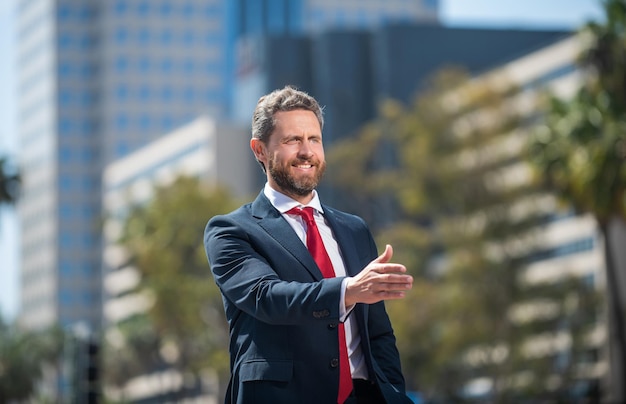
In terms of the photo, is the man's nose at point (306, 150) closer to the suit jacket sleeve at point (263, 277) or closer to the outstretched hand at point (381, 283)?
the suit jacket sleeve at point (263, 277)

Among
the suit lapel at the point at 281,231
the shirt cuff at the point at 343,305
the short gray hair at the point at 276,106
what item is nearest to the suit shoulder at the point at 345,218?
the suit lapel at the point at 281,231

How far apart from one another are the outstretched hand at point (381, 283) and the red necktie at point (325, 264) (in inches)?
14.3

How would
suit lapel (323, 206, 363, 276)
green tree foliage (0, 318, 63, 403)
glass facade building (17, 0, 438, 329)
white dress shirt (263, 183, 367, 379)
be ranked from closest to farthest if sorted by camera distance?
white dress shirt (263, 183, 367, 379)
suit lapel (323, 206, 363, 276)
green tree foliage (0, 318, 63, 403)
glass facade building (17, 0, 438, 329)

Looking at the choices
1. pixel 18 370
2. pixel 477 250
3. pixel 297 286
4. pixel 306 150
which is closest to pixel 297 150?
pixel 306 150

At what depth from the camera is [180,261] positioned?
71.2 metres

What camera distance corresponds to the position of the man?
478cm

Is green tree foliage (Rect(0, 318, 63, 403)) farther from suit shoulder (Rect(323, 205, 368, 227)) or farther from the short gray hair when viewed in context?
the short gray hair

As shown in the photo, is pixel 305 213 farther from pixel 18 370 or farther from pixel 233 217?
pixel 18 370

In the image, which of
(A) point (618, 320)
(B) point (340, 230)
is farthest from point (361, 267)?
(A) point (618, 320)

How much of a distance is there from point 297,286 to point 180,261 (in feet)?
219

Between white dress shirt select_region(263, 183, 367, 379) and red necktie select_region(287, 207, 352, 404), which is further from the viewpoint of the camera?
white dress shirt select_region(263, 183, 367, 379)

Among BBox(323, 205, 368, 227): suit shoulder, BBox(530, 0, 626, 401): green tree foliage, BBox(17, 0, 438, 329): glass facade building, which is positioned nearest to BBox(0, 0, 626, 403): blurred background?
BBox(530, 0, 626, 401): green tree foliage

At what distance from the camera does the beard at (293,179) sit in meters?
5.20

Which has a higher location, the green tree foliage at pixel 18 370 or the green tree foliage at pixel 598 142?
the green tree foliage at pixel 598 142
